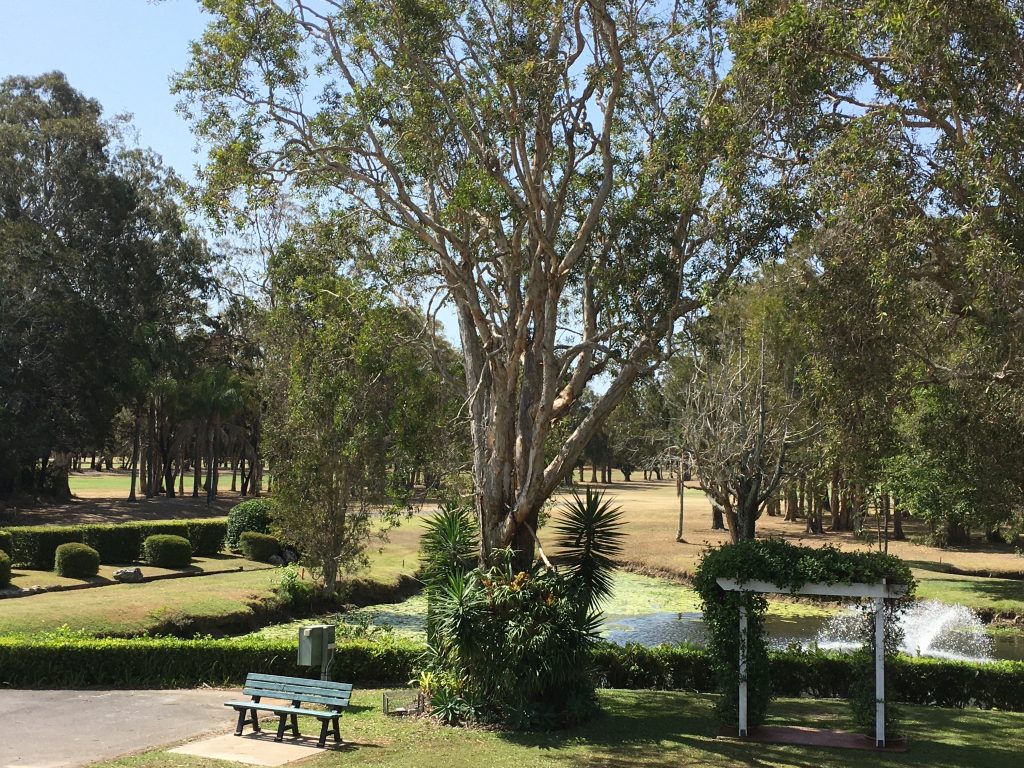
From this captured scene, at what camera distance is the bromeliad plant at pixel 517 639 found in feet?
41.8

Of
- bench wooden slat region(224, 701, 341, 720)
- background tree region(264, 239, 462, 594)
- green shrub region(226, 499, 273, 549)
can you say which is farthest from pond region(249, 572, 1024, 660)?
bench wooden slat region(224, 701, 341, 720)

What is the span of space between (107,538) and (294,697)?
20.9 m

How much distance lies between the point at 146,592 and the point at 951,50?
841 inches

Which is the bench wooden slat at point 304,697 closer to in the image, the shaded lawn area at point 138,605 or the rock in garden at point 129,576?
the shaded lawn area at point 138,605

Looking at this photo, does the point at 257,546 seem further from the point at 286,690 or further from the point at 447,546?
the point at 286,690

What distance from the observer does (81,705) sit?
1344 centimetres

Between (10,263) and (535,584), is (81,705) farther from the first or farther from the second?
(10,263)

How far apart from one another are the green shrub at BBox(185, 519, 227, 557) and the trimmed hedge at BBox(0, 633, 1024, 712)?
1771 centimetres

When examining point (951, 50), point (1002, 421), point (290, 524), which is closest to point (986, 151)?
point (951, 50)

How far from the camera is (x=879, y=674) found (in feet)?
40.4

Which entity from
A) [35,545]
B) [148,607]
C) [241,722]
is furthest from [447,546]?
[35,545]

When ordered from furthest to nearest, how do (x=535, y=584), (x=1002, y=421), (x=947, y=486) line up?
(x=947, y=486) → (x=1002, y=421) → (x=535, y=584)

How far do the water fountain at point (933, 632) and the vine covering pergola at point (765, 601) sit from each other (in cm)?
991

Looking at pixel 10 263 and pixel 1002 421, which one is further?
pixel 10 263
